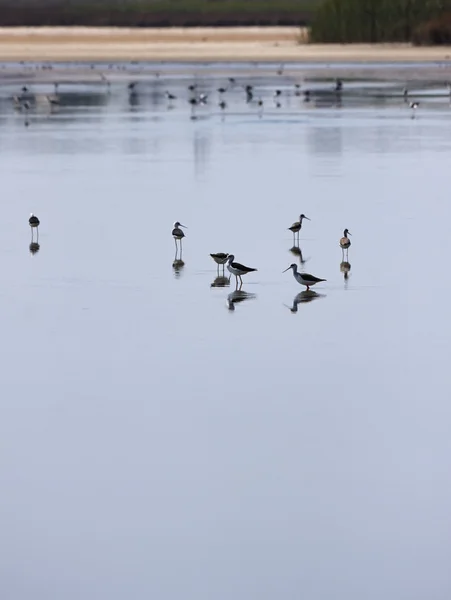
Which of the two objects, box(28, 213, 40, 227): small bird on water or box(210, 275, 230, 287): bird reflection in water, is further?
box(28, 213, 40, 227): small bird on water

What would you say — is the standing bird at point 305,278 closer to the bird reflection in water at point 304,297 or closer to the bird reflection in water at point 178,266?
the bird reflection in water at point 304,297

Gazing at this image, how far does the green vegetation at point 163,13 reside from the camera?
96000 mm

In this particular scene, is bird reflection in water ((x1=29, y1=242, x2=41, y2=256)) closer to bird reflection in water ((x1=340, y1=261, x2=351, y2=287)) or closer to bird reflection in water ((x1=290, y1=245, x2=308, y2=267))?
bird reflection in water ((x1=290, y1=245, x2=308, y2=267))

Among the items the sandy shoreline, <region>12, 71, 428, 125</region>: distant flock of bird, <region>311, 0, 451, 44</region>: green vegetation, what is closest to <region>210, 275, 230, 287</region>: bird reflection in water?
<region>12, 71, 428, 125</region>: distant flock of bird

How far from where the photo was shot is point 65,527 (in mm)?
7309

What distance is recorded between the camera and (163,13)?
99.9m

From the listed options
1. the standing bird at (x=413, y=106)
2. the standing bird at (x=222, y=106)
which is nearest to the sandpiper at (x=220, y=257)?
the standing bird at (x=413, y=106)

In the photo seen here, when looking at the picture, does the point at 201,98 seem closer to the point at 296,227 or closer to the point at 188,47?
the point at 296,227

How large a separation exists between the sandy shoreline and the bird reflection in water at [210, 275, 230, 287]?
151 feet

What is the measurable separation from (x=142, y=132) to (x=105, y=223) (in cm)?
1348

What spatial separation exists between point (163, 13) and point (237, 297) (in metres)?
88.9

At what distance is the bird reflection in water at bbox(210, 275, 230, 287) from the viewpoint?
1374 centimetres

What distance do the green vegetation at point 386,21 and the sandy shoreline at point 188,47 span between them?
0.76 m

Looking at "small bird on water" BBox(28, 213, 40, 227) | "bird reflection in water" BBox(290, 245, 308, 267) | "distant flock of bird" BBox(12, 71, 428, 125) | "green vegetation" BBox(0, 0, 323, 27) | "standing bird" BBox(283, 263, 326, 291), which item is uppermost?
"green vegetation" BBox(0, 0, 323, 27)
